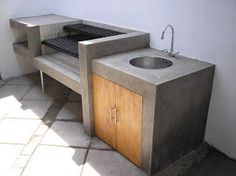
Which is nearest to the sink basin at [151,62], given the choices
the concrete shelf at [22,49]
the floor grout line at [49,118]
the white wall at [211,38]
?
the white wall at [211,38]

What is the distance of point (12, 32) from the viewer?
3.94 metres

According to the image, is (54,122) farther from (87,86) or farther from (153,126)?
(153,126)

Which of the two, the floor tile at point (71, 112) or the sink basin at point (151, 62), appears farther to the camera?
the floor tile at point (71, 112)

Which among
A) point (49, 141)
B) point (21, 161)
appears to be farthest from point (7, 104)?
point (21, 161)

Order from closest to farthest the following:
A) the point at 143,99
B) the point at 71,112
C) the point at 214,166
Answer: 1. the point at 143,99
2. the point at 214,166
3. the point at 71,112

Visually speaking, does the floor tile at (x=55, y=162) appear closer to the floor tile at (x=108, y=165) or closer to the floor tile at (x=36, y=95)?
the floor tile at (x=108, y=165)

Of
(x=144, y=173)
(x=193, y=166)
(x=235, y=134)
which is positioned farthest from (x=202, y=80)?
(x=144, y=173)

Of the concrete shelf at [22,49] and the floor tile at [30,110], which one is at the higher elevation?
the concrete shelf at [22,49]

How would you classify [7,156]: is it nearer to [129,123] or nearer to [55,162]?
[55,162]

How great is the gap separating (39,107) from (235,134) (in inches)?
90.7

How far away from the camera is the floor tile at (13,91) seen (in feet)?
11.7

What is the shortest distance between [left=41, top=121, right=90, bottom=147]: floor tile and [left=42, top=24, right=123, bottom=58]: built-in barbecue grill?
81 cm

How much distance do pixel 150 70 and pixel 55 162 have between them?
119 centimetres

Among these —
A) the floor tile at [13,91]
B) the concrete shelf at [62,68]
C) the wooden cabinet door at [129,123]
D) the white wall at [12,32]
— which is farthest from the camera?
the white wall at [12,32]
